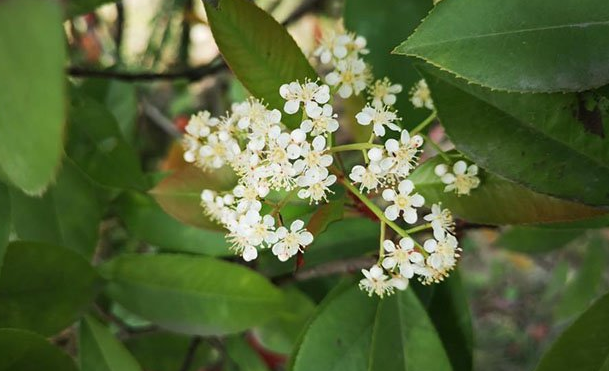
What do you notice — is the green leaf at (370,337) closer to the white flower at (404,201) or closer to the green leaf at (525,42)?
the white flower at (404,201)

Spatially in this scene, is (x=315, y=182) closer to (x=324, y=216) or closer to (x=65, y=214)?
(x=324, y=216)

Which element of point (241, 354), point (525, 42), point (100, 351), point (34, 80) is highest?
point (34, 80)

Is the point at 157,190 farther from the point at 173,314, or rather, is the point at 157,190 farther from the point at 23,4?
the point at 23,4

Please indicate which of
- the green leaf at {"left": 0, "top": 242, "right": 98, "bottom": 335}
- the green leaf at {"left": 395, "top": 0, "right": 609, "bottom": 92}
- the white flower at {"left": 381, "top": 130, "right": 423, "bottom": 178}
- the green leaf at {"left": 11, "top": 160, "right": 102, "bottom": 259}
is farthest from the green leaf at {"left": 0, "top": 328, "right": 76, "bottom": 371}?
the green leaf at {"left": 395, "top": 0, "right": 609, "bottom": 92}

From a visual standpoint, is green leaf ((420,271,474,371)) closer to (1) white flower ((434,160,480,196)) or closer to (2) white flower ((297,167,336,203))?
(1) white flower ((434,160,480,196))

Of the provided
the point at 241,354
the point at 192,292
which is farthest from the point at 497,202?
the point at 241,354

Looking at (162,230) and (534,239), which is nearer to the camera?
(162,230)

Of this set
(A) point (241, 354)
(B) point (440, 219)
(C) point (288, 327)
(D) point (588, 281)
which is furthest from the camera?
(D) point (588, 281)
